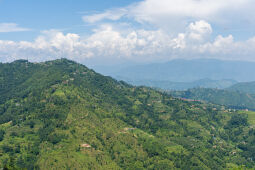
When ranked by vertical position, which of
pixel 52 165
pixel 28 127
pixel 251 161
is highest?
pixel 28 127

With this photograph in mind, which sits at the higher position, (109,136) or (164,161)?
(109,136)

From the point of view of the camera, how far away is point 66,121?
192500 mm

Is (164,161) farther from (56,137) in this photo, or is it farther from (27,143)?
(27,143)

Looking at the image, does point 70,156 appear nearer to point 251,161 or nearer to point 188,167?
point 188,167

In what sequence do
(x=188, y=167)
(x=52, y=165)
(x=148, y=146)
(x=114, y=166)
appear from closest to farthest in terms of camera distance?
1. (x=52, y=165)
2. (x=114, y=166)
3. (x=188, y=167)
4. (x=148, y=146)

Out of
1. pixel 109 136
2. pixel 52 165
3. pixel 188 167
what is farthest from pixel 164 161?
pixel 52 165

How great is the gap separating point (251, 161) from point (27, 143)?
18396 cm

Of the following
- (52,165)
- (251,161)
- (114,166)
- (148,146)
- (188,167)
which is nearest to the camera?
(52,165)

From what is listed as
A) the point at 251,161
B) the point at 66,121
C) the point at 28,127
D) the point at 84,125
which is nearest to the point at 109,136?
the point at 84,125

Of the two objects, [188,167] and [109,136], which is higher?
[109,136]

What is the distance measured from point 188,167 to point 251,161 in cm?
7126

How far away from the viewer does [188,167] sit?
16662cm

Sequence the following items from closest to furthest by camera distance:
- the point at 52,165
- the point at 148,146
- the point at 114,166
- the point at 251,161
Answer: the point at 52,165, the point at 114,166, the point at 148,146, the point at 251,161

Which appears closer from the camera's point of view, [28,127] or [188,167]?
[188,167]
